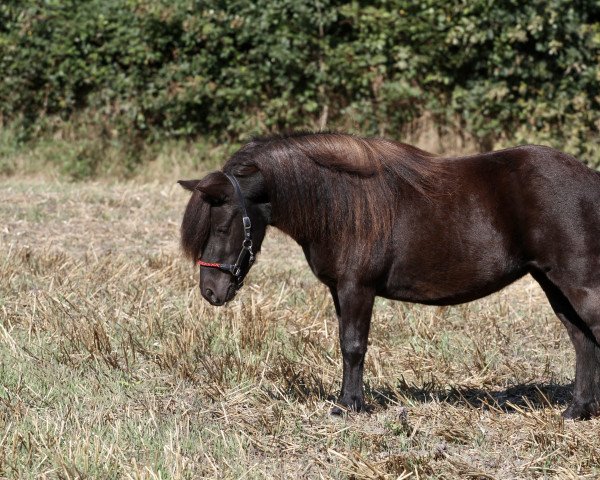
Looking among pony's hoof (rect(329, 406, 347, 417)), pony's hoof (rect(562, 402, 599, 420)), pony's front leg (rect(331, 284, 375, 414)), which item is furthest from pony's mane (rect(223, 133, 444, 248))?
pony's hoof (rect(562, 402, 599, 420))

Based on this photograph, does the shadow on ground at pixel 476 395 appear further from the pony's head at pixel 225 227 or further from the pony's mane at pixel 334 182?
the pony's head at pixel 225 227

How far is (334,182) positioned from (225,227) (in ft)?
2.10

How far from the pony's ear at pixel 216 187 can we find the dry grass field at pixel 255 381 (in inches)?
45.3

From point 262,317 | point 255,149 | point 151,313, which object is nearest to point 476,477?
point 255,149

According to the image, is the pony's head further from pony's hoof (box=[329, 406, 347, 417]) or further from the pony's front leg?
pony's hoof (box=[329, 406, 347, 417])

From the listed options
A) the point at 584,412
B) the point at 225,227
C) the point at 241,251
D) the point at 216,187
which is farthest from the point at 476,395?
the point at 216,187

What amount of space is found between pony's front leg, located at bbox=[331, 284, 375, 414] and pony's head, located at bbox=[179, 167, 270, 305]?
575 millimetres

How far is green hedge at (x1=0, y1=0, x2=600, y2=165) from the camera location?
13.5 metres

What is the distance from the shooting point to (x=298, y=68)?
14164 mm

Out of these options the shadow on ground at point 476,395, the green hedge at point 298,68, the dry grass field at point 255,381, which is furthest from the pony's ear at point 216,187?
the green hedge at point 298,68

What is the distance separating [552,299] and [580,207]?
67cm

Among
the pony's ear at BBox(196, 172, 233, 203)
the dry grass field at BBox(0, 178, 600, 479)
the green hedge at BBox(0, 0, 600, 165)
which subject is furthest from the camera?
the green hedge at BBox(0, 0, 600, 165)

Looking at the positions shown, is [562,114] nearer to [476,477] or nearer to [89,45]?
[89,45]

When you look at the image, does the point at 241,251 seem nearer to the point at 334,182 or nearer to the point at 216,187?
the point at 216,187
